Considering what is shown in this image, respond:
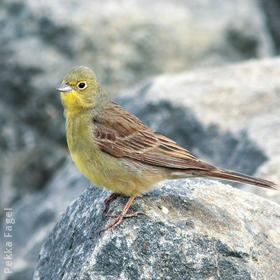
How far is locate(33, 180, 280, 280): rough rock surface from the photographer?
4.49m

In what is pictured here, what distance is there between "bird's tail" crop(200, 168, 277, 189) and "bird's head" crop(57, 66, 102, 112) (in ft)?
4.10

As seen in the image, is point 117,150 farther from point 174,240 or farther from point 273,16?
point 273,16

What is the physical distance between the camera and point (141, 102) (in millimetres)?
8547

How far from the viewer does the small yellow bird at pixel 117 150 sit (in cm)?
504

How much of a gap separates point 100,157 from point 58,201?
3240mm

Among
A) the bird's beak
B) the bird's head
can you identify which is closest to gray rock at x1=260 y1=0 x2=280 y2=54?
the bird's head

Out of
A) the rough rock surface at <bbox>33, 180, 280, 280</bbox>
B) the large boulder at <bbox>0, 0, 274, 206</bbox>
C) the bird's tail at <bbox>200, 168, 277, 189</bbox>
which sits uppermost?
the large boulder at <bbox>0, 0, 274, 206</bbox>

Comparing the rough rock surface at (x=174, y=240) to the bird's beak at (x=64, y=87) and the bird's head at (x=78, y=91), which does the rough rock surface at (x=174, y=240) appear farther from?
the bird's beak at (x=64, y=87)

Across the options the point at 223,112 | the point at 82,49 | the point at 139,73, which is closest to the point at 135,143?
the point at 223,112

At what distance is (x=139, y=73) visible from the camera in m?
11.3

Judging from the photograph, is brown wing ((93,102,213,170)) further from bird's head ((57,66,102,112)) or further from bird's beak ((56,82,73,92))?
bird's beak ((56,82,73,92))

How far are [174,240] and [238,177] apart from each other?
81 cm

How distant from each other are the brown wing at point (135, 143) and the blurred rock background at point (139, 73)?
2231 millimetres

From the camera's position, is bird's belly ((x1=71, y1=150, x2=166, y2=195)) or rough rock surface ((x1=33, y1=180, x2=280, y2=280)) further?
bird's belly ((x1=71, y1=150, x2=166, y2=195))
